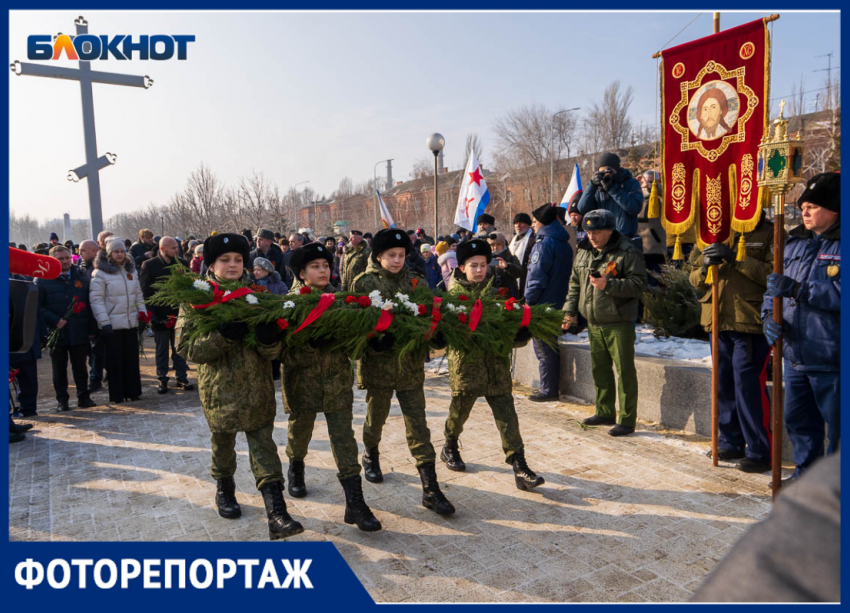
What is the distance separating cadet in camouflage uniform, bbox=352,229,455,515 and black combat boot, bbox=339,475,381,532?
1.58ft

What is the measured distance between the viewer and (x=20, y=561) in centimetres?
298

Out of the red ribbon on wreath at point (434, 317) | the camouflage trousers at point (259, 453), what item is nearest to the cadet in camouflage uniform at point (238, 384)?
the camouflage trousers at point (259, 453)

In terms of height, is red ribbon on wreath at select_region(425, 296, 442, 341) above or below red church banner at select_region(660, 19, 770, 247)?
below

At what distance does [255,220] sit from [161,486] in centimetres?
3105

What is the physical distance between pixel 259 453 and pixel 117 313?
4.66 m

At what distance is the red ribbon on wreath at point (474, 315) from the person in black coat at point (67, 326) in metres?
5.55

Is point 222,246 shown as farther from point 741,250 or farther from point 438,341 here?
point 741,250

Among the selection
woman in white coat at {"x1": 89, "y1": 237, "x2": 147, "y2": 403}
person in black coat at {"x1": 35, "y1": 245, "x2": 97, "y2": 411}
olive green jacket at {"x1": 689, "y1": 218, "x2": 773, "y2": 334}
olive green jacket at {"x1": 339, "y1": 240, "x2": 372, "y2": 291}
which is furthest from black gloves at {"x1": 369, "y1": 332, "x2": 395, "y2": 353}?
person in black coat at {"x1": 35, "y1": 245, "x2": 97, "y2": 411}

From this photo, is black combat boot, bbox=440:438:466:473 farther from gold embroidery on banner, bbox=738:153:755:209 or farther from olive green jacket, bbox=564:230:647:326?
gold embroidery on banner, bbox=738:153:755:209

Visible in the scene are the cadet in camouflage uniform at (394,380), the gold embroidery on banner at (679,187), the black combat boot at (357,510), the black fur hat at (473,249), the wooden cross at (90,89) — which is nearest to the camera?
the black combat boot at (357,510)

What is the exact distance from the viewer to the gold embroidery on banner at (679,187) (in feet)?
18.2

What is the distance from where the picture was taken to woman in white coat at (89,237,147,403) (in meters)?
7.88

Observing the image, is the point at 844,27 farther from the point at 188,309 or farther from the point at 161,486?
the point at 161,486

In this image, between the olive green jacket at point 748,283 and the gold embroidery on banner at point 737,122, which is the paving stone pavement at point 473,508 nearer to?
the olive green jacket at point 748,283
